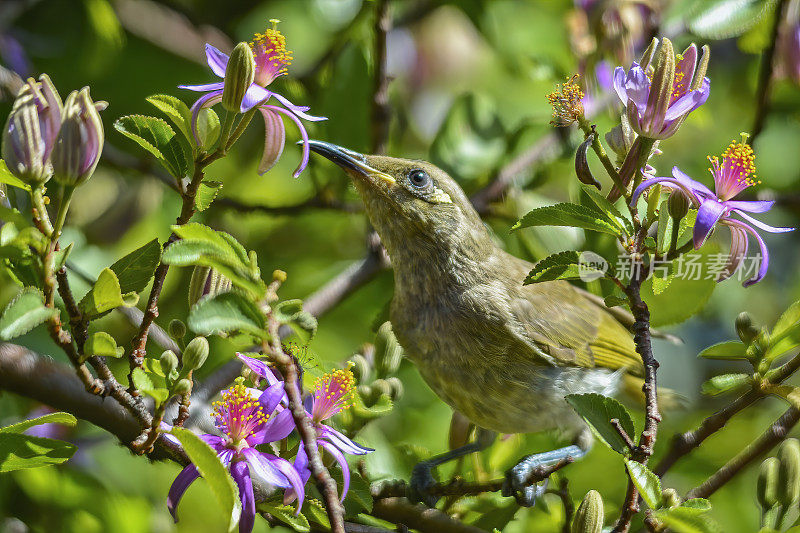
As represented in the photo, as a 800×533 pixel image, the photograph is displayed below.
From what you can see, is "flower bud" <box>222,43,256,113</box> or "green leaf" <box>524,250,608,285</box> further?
A: "green leaf" <box>524,250,608,285</box>

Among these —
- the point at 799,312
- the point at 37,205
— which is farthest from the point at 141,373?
the point at 799,312

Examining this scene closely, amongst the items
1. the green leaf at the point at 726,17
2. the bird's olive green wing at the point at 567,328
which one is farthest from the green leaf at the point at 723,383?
the green leaf at the point at 726,17

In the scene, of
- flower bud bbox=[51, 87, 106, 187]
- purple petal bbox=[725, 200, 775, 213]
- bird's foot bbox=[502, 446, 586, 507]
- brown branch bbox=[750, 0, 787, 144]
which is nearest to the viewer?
flower bud bbox=[51, 87, 106, 187]

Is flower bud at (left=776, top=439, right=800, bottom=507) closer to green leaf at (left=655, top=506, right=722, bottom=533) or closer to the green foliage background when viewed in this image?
green leaf at (left=655, top=506, right=722, bottom=533)

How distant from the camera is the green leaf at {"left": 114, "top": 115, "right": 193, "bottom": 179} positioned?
199 cm

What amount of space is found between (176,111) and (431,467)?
165 centimetres

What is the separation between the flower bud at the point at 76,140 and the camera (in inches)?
68.8

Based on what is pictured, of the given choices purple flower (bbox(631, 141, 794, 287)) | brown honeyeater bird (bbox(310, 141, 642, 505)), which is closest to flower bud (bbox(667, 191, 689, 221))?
purple flower (bbox(631, 141, 794, 287))

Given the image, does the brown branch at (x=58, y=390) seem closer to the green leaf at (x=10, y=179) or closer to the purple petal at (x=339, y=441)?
the purple petal at (x=339, y=441)

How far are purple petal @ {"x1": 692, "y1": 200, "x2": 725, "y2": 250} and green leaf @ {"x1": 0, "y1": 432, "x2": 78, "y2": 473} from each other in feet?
4.85

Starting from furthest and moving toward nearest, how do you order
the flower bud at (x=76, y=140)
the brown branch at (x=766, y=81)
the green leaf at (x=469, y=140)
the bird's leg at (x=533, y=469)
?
the green leaf at (x=469, y=140)
the brown branch at (x=766, y=81)
the bird's leg at (x=533, y=469)
the flower bud at (x=76, y=140)

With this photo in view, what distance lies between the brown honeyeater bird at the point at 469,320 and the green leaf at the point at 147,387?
130 cm

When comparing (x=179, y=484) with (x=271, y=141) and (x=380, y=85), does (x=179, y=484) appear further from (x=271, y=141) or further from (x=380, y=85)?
(x=380, y=85)

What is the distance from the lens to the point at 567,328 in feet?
11.7
